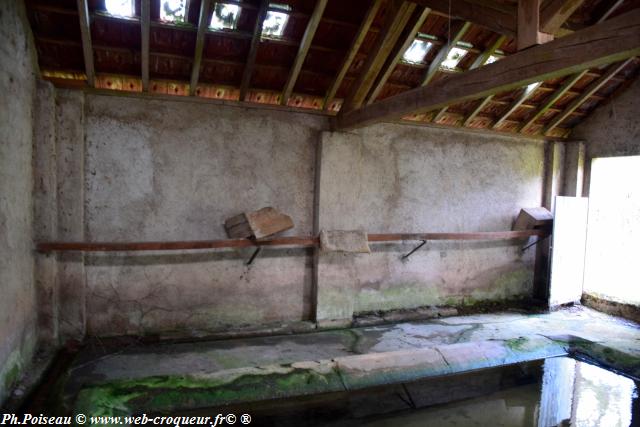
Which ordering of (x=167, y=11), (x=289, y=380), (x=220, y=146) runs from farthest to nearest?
(x=220, y=146) → (x=167, y=11) → (x=289, y=380)

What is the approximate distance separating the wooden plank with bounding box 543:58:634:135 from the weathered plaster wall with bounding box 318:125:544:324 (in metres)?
0.49

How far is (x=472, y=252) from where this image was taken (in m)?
7.34

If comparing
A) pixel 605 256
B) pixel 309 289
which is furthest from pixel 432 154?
pixel 605 256

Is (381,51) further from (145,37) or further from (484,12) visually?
(145,37)

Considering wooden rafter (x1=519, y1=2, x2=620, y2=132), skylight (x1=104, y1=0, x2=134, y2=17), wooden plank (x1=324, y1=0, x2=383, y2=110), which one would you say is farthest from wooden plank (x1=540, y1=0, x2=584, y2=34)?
skylight (x1=104, y1=0, x2=134, y2=17)

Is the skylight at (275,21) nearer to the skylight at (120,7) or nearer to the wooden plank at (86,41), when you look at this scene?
the skylight at (120,7)

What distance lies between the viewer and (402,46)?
5125mm

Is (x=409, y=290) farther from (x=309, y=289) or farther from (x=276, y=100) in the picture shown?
(x=276, y=100)

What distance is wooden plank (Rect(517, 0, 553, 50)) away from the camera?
3168mm

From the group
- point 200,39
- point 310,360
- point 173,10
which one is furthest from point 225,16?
point 310,360

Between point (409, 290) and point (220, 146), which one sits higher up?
point (220, 146)

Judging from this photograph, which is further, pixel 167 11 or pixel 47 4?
pixel 167 11

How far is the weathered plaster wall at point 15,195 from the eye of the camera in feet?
12.3

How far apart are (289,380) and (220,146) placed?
308cm
